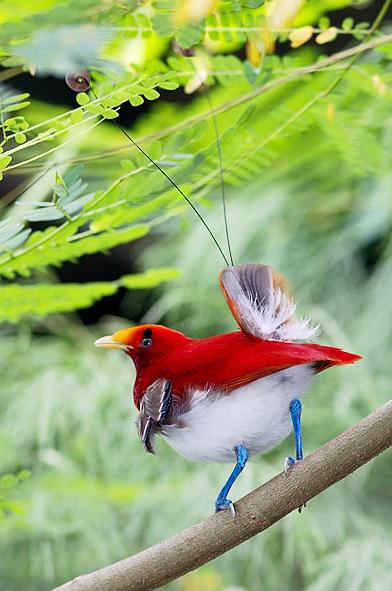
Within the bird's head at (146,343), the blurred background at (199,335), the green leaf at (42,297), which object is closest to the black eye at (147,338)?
the bird's head at (146,343)

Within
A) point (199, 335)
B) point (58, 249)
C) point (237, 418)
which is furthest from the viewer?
point (199, 335)

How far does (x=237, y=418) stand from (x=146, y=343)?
0.06 m

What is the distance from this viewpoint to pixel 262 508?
405mm

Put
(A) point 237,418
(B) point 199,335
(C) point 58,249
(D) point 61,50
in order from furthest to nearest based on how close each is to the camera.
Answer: (B) point 199,335 → (C) point 58,249 → (A) point 237,418 → (D) point 61,50

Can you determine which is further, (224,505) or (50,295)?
(50,295)

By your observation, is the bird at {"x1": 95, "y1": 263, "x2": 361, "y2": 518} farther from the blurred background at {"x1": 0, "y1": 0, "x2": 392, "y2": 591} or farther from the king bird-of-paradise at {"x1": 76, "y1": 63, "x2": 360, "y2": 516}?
the blurred background at {"x1": 0, "y1": 0, "x2": 392, "y2": 591}

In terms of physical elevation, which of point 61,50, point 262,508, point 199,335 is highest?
point 199,335

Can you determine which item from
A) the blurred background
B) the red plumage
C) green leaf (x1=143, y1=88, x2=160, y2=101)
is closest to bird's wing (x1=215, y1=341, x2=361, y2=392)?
the red plumage

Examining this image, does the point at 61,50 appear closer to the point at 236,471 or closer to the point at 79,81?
the point at 79,81

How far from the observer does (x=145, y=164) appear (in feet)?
1.44

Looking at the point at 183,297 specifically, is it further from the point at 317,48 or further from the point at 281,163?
the point at 317,48

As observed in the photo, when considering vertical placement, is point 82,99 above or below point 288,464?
above

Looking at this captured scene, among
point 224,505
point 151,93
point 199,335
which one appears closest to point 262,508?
point 224,505

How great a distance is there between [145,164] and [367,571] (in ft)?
2.41
